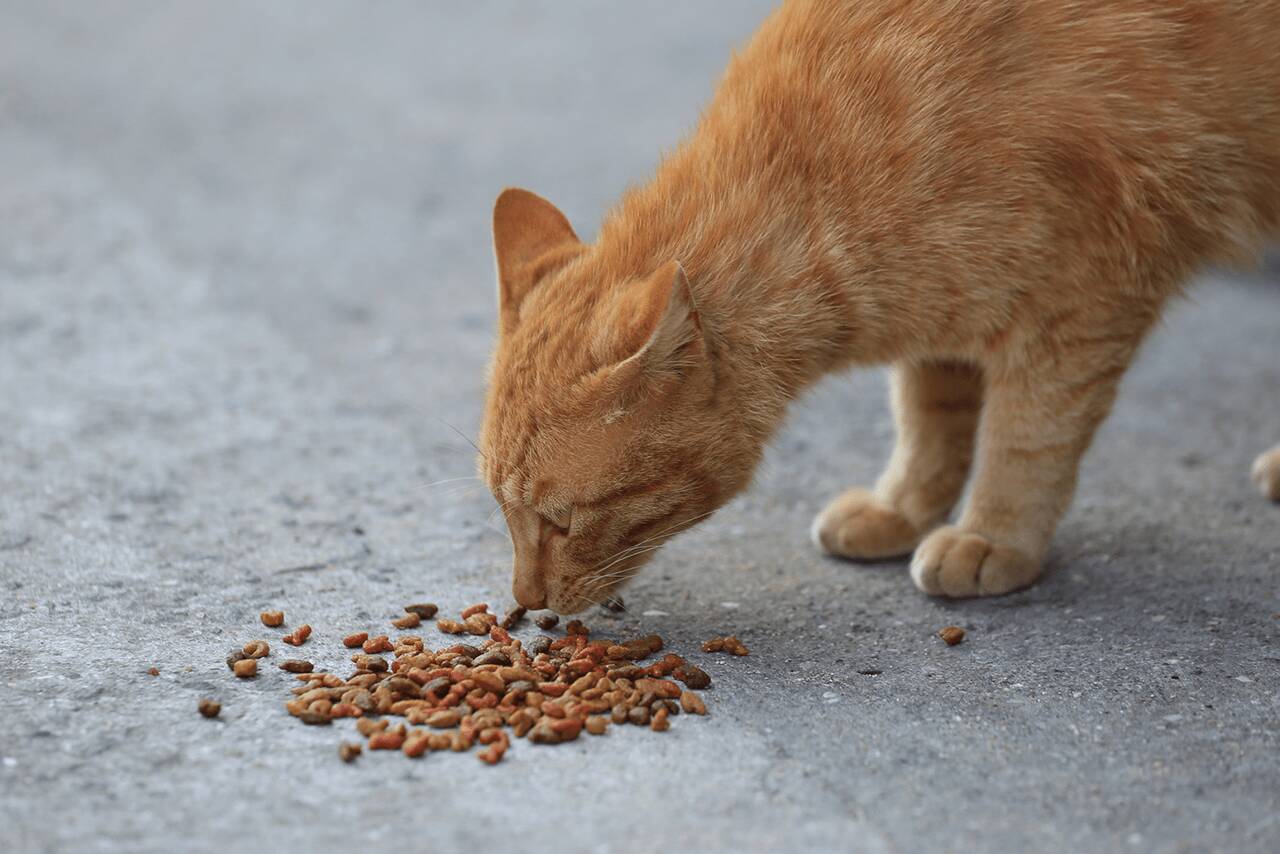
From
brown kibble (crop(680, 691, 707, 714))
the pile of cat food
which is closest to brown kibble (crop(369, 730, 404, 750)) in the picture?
the pile of cat food

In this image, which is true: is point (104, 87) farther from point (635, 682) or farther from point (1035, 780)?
point (1035, 780)

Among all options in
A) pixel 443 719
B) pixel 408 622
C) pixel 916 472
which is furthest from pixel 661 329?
pixel 916 472

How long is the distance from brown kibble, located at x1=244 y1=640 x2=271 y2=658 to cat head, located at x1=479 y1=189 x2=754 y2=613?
0.54 metres

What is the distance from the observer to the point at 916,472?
3.78 m

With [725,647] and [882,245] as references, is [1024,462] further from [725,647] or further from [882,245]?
[725,647]

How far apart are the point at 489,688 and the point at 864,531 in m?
1.29

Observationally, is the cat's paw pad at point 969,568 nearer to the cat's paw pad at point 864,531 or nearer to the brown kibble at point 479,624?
the cat's paw pad at point 864,531

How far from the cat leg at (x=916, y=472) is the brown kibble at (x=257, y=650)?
151 cm

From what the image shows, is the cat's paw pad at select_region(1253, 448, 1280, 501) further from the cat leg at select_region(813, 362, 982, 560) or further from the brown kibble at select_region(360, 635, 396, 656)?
the brown kibble at select_region(360, 635, 396, 656)

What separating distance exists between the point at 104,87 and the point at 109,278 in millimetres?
2838

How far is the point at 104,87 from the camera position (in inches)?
305

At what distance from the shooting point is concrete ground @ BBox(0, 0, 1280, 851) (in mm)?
2428

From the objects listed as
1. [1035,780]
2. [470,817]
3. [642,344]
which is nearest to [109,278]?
[642,344]

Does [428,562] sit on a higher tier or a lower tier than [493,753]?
higher
